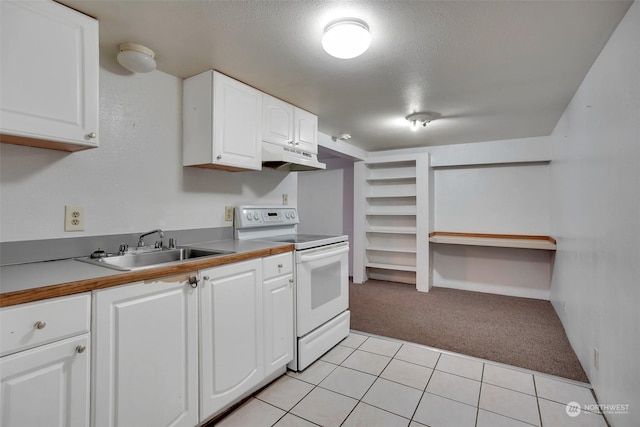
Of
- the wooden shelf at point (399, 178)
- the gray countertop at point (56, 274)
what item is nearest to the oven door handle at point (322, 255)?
the gray countertop at point (56, 274)

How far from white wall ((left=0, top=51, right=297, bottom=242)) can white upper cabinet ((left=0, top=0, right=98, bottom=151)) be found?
162 mm

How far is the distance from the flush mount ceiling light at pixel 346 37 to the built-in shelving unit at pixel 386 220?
2.89 meters

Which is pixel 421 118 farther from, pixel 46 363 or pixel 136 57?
pixel 46 363

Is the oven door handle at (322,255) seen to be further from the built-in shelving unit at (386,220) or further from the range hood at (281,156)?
the built-in shelving unit at (386,220)

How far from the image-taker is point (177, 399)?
54.8 inches

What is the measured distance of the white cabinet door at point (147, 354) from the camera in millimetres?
1143

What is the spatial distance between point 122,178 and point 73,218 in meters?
0.32

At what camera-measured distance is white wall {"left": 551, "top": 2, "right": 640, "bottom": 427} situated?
4.29 feet

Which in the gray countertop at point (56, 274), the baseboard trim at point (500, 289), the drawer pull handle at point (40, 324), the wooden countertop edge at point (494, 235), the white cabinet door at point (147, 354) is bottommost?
the baseboard trim at point (500, 289)

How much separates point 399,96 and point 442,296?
2.68 metres

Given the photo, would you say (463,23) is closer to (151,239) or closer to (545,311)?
(151,239)

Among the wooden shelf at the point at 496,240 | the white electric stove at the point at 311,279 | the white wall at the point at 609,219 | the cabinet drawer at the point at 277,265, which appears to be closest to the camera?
the white wall at the point at 609,219

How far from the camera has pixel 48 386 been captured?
100cm

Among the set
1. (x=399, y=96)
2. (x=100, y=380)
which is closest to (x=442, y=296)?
(x=399, y=96)
